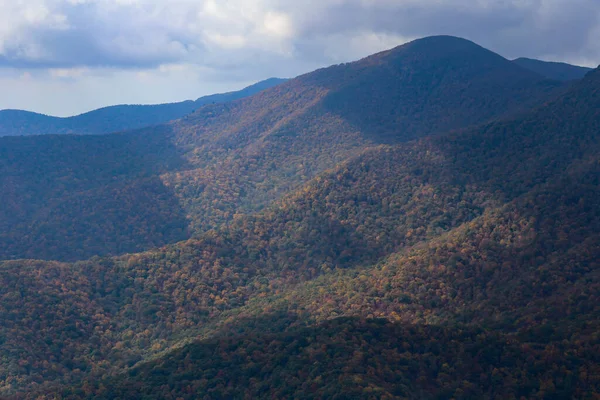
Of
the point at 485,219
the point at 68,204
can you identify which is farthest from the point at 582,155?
the point at 68,204

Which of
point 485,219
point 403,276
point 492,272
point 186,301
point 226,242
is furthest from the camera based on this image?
point 226,242

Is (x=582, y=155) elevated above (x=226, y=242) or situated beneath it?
elevated above

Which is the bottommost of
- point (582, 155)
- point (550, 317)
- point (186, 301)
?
Result: point (186, 301)

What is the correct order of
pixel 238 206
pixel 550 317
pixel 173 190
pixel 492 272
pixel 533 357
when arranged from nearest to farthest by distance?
1. pixel 533 357
2. pixel 550 317
3. pixel 492 272
4. pixel 238 206
5. pixel 173 190

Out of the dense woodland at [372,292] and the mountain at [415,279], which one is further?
the dense woodland at [372,292]

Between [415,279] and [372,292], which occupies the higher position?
[415,279]

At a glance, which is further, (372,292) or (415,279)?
(372,292)

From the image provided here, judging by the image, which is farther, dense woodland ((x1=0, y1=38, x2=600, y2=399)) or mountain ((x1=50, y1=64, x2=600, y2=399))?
dense woodland ((x1=0, y1=38, x2=600, y2=399))

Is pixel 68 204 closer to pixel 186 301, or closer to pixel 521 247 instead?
pixel 186 301
